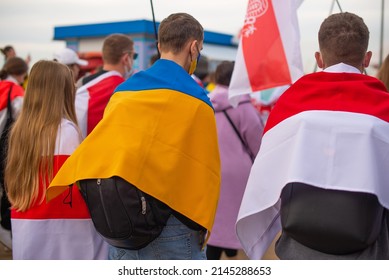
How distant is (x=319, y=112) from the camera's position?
219 centimetres

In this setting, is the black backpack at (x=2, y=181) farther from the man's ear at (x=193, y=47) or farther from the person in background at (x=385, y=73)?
the person in background at (x=385, y=73)

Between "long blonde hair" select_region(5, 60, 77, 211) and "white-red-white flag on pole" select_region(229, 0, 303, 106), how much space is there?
1247 mm

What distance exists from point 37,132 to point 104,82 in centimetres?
131

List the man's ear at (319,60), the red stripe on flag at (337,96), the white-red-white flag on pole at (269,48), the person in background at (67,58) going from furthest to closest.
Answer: the person in background at (67,58) < the white-red-white flag on pole at (269,48) < the man's ear at (319,60) < the red stripe on flag at (337,96)

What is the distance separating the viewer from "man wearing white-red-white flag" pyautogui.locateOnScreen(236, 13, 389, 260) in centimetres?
208

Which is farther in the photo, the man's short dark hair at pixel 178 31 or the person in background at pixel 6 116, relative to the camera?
the person in background at pixel 6 116

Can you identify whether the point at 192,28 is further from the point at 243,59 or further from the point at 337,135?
the point at 243,59

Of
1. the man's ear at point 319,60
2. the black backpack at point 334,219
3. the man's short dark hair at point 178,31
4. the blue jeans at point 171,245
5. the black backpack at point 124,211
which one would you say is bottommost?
the blue jeans at point 171,245

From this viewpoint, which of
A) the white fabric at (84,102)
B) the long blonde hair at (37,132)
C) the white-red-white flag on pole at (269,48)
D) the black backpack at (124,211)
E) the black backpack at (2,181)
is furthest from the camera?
the white fabric at (84,102)

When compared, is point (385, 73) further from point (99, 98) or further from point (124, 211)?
point (124, 211)

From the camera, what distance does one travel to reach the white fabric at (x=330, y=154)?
2.09 meters

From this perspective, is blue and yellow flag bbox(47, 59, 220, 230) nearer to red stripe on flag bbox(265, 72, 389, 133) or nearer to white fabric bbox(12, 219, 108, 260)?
red stripe on flag bbox(265, 72, 389, 133)

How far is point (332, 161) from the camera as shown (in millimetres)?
2131

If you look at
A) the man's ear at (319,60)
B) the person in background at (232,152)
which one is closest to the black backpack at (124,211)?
the man's ear at (319,60)
